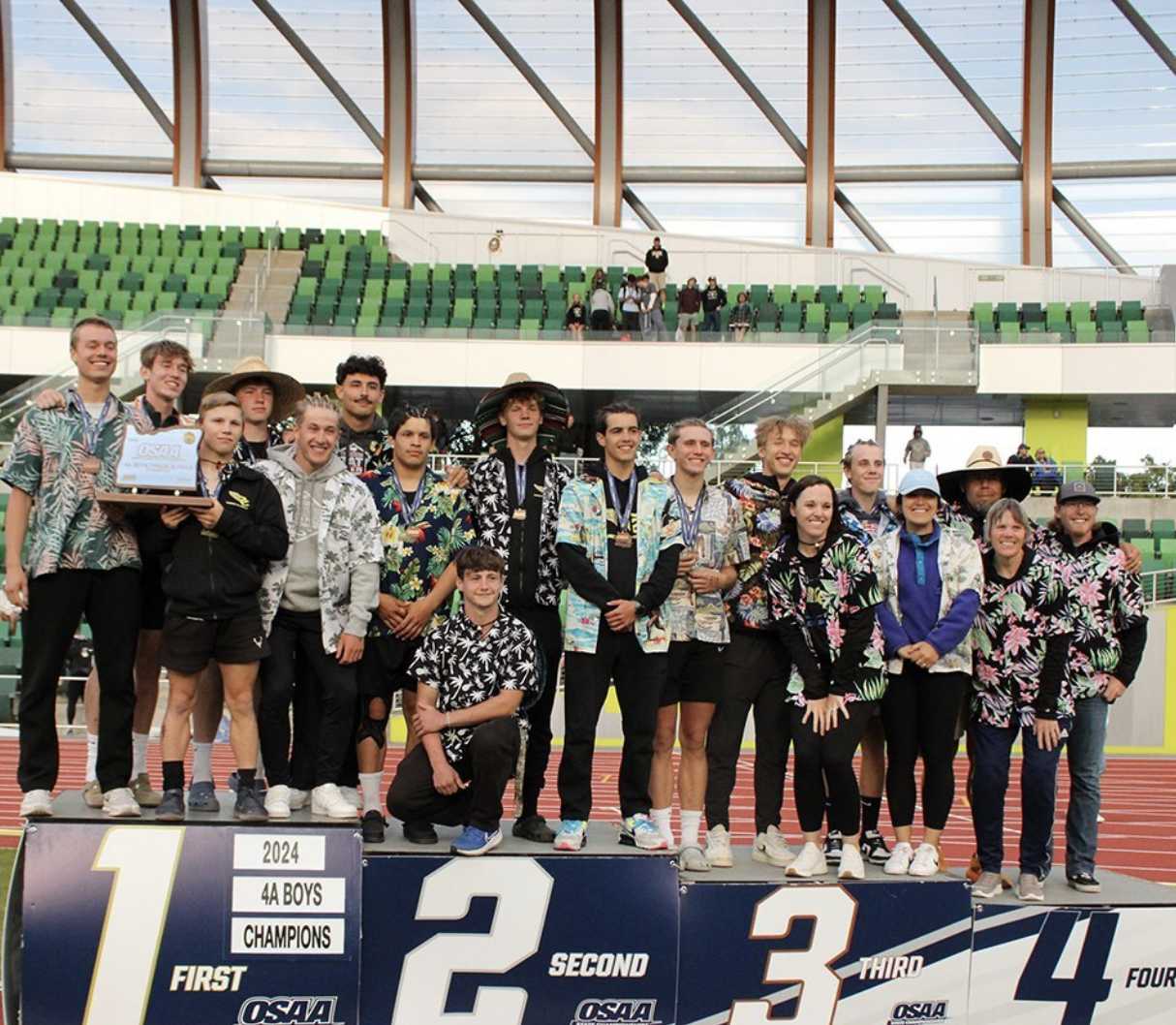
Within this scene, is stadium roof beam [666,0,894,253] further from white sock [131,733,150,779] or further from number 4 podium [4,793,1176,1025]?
white sock [131,733,150,779]

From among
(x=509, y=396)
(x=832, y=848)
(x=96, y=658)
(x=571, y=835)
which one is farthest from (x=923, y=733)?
(x=96, y=658)

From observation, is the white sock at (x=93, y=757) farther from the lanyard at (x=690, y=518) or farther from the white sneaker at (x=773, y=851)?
the white sneaker at (x=773, y=851)

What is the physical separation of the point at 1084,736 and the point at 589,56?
25.8 metres

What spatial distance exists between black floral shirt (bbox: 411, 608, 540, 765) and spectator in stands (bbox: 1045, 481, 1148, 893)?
2.13 meters

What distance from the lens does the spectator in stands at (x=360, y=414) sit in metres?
5.83

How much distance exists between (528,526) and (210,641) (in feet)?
4.07

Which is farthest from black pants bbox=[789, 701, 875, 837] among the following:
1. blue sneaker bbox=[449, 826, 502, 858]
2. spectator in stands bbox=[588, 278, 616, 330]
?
spectator in stands bbox=[588, 278, 616, 330]

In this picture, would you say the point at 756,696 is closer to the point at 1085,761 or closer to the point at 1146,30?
the point at 1085,761

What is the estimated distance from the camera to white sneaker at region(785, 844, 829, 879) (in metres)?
5.14

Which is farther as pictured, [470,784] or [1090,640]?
[1090,640]

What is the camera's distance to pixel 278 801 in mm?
5074

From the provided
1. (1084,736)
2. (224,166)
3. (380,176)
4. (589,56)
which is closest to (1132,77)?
(589,56)

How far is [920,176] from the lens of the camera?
29.2 m

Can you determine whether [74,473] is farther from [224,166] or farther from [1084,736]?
[224,166]
